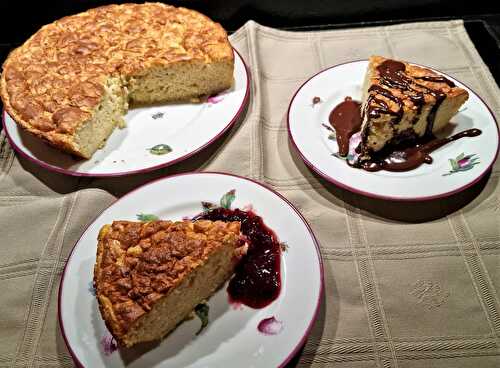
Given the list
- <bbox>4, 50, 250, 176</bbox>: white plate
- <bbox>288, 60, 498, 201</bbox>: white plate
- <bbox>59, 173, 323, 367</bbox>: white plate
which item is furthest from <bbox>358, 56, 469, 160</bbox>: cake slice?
<bbox>4, 50, 250, 176</bbox>: white plate

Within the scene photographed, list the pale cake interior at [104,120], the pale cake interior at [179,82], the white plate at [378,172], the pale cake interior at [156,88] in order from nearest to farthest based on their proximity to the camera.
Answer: the white plate at [378,172], the pale cake interior at [104,120], the pale cake interior at [156,88], the pale cake interior at [179,82]

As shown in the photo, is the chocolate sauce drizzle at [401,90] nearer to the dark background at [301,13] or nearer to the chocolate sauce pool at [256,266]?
the chocolate sauce pool at [256,266]

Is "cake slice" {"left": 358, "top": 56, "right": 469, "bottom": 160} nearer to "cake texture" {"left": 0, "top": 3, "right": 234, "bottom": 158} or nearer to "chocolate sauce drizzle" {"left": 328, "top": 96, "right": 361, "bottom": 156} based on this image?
"chocolate sauce drizzle" {"left": 328, "top": 96, "right": 361, "bottom": 156}

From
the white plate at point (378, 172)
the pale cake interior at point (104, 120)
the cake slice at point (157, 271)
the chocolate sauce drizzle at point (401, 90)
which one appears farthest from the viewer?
the pale cake interior at point (104, 120)

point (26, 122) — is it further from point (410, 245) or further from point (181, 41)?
point (410, 245)

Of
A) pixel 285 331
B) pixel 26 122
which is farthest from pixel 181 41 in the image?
pixel 285 331

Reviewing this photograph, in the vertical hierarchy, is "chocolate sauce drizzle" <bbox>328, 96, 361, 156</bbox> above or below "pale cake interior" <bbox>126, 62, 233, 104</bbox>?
below

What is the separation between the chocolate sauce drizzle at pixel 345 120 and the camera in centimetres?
241

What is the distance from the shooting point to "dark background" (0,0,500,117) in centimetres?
313

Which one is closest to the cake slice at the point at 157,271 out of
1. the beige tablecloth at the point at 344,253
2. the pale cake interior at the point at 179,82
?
the beige tablecloth at the point at 344,253

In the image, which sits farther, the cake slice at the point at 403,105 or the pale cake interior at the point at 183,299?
the cake slice at the point at 403,105

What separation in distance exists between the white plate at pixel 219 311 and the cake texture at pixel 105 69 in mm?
622

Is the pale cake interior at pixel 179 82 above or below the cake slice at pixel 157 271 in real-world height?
above

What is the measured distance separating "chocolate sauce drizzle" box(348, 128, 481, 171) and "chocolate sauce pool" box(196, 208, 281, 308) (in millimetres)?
658
